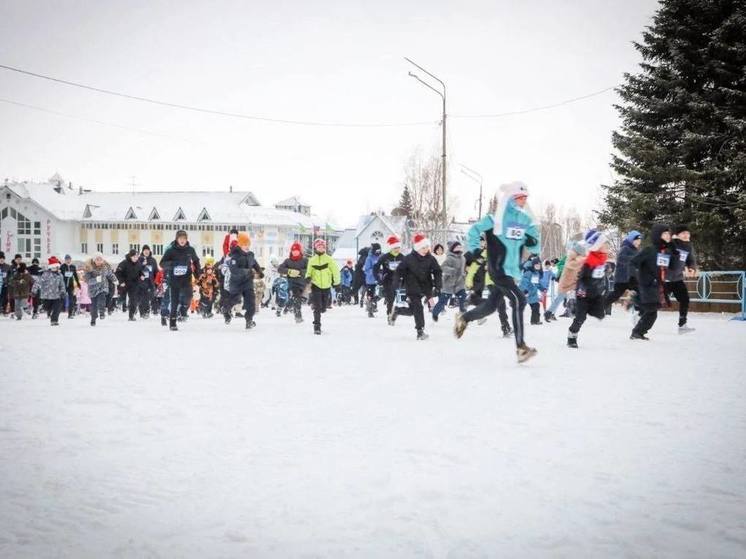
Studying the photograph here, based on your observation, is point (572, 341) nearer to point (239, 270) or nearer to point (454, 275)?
point (454, 275)

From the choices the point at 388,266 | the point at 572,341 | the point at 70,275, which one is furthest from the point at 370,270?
the point at 572,341

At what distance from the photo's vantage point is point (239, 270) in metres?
13.5

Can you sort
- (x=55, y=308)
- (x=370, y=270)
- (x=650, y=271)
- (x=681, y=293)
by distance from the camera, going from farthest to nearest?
(x=370, y=270) → (x=55, y=308) → (x=681, y=293) → (x=650, y=271)

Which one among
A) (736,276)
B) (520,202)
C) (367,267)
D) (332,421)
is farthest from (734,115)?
(332,421)

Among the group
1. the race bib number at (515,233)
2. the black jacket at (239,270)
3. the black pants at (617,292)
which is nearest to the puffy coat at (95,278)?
the black jacket at (239,270)

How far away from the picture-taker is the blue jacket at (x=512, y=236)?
26.1ft

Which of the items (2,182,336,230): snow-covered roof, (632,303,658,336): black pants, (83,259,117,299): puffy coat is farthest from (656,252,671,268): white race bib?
(2,182,336,230): snow-covered roof

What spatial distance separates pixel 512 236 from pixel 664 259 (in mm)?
4856

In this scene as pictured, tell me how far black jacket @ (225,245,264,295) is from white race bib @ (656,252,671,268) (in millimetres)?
7897

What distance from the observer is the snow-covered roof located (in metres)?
80.4

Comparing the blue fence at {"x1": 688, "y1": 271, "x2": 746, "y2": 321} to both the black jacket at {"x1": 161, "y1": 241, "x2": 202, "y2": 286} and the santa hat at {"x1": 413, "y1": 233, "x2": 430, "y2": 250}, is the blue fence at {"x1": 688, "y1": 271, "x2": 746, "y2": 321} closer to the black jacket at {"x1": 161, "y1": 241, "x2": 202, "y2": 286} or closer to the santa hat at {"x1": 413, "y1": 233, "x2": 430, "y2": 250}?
the santa hat at {"x1": 413, "y1": 233, "x2": 430, "y2": 250}

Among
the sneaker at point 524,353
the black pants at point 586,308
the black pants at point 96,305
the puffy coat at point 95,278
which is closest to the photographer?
the sneaker at point 524,353

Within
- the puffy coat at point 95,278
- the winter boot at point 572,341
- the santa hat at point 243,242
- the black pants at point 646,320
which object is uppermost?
the santa hat at point 243,242

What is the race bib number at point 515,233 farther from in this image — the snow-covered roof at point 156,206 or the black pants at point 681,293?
the snow-covered roof at point 156,206
